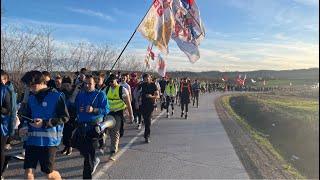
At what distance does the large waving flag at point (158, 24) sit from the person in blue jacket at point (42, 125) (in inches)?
213

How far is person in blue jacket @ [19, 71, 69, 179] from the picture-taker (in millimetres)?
6305

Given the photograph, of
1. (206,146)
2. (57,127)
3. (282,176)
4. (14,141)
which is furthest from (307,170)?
(57,127)

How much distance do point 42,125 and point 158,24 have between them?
7.26m

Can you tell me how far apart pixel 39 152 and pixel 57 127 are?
15.6 inches

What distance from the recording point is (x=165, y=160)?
32.2ft

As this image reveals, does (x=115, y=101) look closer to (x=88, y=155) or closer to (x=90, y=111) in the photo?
(x=90, y=111)

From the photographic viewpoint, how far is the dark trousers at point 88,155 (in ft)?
24.1

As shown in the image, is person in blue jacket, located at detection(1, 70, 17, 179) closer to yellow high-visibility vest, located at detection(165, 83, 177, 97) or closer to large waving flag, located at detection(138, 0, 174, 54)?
large waving flag, located at detection(138, 0, 174, 54)

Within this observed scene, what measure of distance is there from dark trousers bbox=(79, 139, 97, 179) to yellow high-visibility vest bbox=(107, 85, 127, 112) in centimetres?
222

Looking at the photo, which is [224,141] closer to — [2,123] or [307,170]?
[307,170]

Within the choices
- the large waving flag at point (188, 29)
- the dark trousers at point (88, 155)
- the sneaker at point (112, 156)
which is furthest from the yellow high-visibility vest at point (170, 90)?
the dark trousers at point (88, 155)

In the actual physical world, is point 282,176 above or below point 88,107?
below

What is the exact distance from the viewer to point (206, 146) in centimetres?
1198

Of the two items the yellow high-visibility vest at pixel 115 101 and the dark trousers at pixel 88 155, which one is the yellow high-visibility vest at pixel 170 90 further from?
the dark trousers at pixel 88 155
